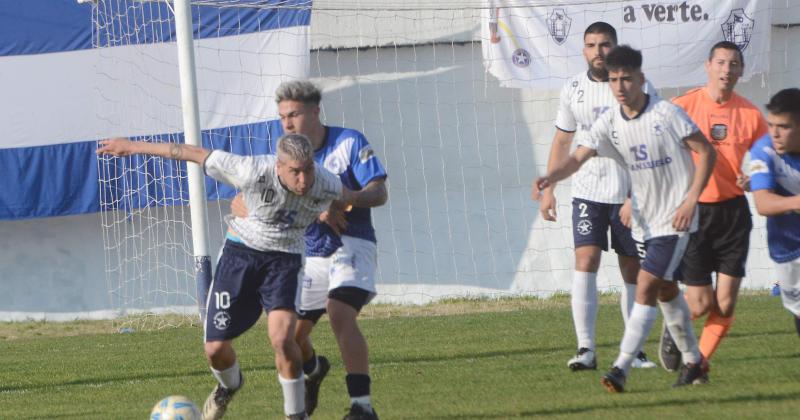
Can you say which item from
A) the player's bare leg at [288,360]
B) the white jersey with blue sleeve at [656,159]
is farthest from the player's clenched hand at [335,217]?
the white jersey with blue sleeve at [656,159]

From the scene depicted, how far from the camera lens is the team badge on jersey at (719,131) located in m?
7.80

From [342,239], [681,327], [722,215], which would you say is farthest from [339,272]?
[722,215]

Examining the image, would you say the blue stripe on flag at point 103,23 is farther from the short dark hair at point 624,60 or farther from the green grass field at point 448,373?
the short dark hair at point 624,60

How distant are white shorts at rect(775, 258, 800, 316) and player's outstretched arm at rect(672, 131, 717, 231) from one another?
64 centimetres

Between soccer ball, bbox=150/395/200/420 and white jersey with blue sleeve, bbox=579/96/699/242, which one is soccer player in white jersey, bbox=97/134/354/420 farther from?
white jersey with blue sleeve, bbox=579/96/699/242

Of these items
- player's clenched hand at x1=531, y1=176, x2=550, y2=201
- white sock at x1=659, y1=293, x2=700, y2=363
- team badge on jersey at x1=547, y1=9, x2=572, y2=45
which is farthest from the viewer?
team badge on jersey at x1=547, y1=9, x2=572, y2=45

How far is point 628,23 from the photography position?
1552 centimetres

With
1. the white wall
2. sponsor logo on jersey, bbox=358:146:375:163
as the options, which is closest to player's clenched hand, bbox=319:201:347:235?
sponsor logo on jersey, bbox=358:146:375:163

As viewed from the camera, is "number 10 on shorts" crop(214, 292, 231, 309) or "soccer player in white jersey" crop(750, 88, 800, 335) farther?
"soccer player in white jersey" crop(750, 88, 800, 335)

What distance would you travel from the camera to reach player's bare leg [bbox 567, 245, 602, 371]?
8.11m

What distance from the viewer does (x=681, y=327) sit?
7.17m

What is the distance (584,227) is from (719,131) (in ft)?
3.83

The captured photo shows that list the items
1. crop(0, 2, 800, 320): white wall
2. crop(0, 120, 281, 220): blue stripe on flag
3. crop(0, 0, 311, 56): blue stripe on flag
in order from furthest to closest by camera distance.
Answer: crop(0, 2, 800, 320): white wall → crop(0, 120, 281, 220): blue stripe on flag → crop(0, 0, 311, 56): blue stripe on flag

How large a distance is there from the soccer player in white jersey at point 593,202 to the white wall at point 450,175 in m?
7.72
